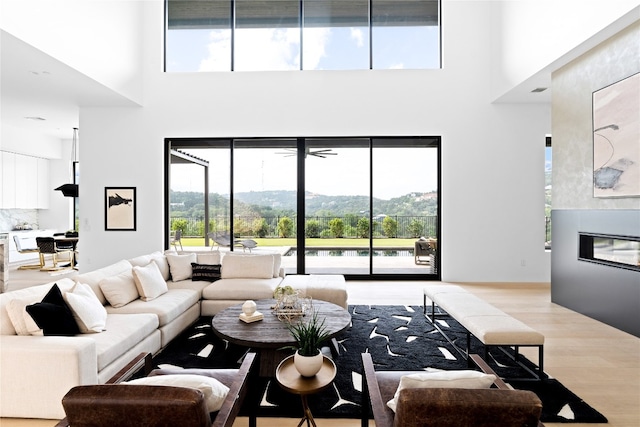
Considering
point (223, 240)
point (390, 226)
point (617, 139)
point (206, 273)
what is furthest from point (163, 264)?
point (617, 139)

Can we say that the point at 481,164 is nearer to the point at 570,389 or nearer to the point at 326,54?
the point at 326,54

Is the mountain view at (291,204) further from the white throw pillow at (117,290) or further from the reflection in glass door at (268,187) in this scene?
the white throw pillow at (117,290)

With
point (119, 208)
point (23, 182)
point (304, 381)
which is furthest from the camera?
point (23, 182)

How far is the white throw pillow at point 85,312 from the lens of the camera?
2680 mm

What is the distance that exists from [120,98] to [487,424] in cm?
697

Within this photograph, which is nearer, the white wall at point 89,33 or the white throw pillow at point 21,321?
the white throw pillow at point 21,321

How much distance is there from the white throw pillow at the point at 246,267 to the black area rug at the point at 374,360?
0.71 metres

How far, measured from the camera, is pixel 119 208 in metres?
6.70

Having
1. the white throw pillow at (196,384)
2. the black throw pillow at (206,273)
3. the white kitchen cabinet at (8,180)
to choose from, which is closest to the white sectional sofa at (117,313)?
the black throw pillow at (206,273)

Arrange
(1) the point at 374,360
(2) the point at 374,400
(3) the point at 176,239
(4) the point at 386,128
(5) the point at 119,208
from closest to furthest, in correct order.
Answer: (2) the point at 374,400
(1) the point at 374,360
(4) the point at 386,128
(5) the point at 119,208
(3) the point at 176,239

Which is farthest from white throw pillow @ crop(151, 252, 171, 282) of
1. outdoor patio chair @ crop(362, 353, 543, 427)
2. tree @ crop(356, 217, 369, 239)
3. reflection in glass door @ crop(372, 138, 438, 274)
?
outdoor patio chair @ crop(362, 353, 543, 427)

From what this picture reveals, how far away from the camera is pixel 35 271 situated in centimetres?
770

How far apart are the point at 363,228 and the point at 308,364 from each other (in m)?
4.98

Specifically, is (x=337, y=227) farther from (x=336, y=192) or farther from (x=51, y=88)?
(x=51, y=88)
